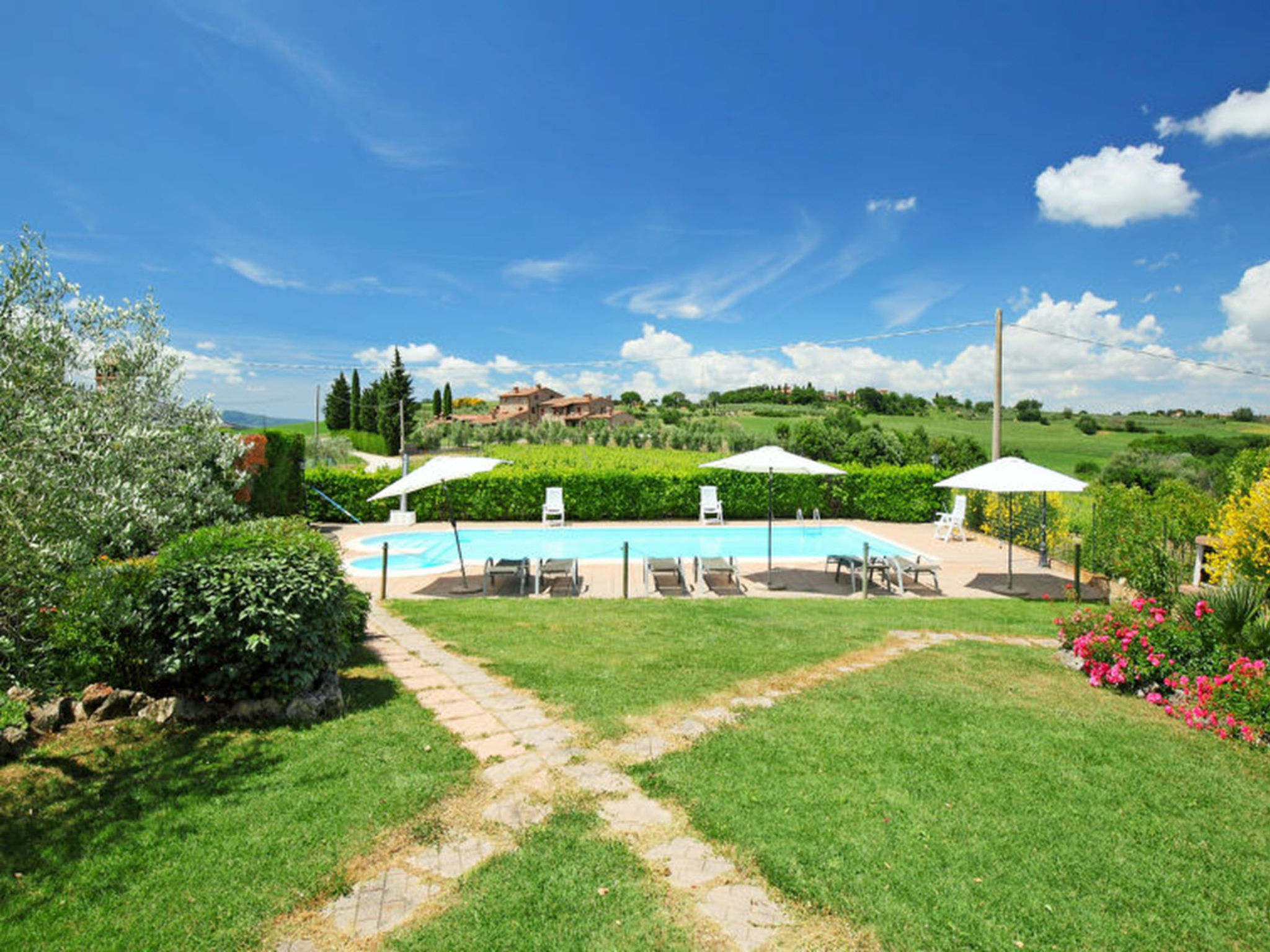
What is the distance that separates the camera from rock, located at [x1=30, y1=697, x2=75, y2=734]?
4.12 meters

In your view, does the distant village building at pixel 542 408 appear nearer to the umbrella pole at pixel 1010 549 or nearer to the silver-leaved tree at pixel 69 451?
the umbrella pole at pixel 1010 549

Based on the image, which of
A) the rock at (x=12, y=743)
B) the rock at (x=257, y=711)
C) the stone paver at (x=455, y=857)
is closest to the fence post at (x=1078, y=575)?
the stone paver at (x=455, y=857)

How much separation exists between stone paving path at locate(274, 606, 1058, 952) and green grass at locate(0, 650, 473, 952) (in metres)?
0.21

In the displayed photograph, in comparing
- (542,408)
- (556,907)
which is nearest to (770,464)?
(556,907)

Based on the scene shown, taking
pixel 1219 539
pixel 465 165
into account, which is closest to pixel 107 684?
pixel 1219 539

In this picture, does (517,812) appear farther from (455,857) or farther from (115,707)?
(115,707)

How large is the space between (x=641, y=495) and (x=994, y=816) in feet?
50.8

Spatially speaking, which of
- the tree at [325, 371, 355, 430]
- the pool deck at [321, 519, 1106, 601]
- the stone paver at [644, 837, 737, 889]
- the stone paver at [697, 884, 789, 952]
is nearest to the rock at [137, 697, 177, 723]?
the stone paver at [644, 837, 737, 889]

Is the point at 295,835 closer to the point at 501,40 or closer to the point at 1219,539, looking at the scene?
the point at 1219,539

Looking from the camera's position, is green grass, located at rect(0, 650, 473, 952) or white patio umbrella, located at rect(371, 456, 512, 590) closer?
green grass, located at rect(0, 650, 473, 952)

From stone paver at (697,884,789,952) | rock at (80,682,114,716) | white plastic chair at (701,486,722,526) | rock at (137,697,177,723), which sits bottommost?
stone paver at (697,884,789,952)

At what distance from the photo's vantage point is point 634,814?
3.28m

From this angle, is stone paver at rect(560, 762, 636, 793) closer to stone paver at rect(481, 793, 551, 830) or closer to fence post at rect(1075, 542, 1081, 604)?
stone paver at rect(481, 793, 551, 830)

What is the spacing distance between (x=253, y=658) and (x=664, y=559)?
23.4ft
